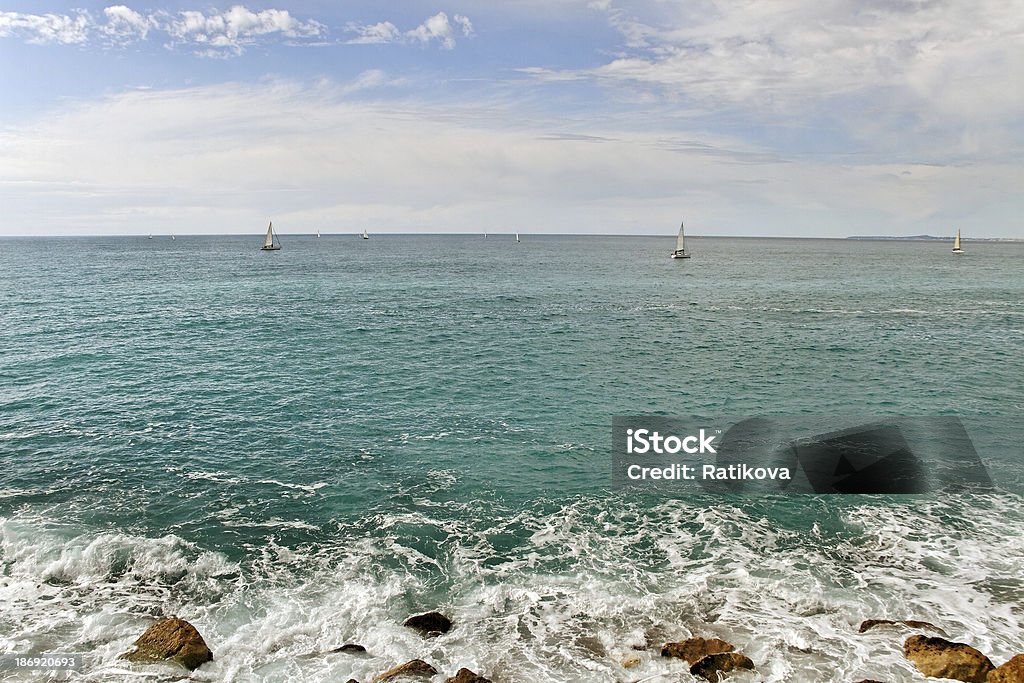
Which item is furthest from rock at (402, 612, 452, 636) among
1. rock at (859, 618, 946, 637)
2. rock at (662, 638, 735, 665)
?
rock at (859, 618, 946, 637)

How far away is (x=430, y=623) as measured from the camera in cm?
1680

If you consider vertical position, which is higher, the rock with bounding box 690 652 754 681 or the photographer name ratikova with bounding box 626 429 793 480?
the photographer name ratikova with bounding box 626 429 793 480

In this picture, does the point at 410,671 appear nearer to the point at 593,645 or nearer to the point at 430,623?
the point at 430,623

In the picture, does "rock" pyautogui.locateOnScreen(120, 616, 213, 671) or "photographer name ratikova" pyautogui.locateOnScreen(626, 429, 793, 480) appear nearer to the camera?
"rock" pyautogui.locateOnScreen(120, 616, 213, 671)

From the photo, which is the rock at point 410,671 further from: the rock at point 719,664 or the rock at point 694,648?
the rock at point 719,664

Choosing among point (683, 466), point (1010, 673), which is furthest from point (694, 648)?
point (683, 466)

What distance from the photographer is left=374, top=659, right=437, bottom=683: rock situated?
1465 cm

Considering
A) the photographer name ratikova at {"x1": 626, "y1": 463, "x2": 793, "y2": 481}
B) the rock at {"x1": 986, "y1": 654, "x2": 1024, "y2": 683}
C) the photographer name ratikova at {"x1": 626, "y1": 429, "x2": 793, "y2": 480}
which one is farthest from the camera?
the photographer name ratikova at {"x1": 626, "y1": 429, "x2": 793, "y2": 480}

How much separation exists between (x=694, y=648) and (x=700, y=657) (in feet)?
0.89

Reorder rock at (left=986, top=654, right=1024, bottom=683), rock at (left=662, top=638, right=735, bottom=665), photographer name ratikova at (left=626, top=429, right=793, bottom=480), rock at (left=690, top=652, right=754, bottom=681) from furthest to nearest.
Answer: photographer name ratikova at (left=626, top=429, right=793, bottom=480), rock at (left=662, top=638, right=735, bottom=665), rock at (left=690, top=652, right=754, bottom=681), rock at (left=986, top=654, right=1024, bottom=683)

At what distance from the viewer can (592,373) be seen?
41531 millimetres

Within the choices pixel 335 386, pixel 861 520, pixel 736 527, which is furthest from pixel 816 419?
pixel 335 386

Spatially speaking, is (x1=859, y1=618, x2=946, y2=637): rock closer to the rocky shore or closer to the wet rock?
the rocky shore

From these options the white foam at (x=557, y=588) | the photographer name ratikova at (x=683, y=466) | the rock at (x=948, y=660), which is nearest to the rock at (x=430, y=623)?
the white foam at (x=557, y=588)
